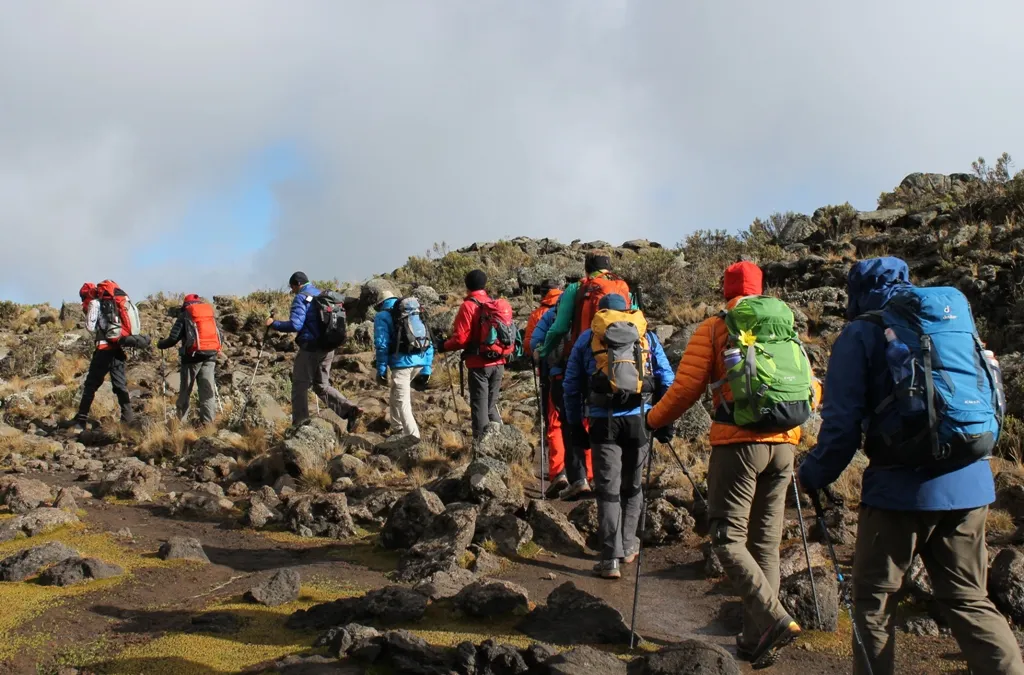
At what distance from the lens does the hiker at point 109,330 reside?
1212 cm

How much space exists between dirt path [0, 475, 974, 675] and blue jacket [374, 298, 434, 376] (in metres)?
2.64

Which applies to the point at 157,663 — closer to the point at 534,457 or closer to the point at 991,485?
the point at 991,485

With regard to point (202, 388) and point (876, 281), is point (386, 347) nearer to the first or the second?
point (202, 388)

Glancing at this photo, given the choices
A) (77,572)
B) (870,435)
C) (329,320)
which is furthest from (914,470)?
(329,320)

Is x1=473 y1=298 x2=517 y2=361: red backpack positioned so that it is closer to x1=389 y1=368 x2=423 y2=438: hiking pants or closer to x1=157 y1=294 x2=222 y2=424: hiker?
x1=389 y1=368 x2=423 y2=438: hiking pants

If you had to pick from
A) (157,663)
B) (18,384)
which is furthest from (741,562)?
(18,384)

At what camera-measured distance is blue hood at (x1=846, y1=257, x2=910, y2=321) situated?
379 centimetres

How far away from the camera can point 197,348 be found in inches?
465

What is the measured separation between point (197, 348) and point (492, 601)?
785cm

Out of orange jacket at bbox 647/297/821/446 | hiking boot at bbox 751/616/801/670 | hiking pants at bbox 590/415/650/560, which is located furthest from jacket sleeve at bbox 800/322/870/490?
hiking pants at bbox 590/415/650/560

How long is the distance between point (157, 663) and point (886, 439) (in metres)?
3.61

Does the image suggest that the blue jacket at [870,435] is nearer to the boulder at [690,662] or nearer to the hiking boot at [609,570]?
the boulder at [690,662]

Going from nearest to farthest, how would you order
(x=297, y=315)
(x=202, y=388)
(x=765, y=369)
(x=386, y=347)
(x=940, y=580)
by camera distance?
1. (x=940, y=580)
2. (x=765, y=369)
3. (x=386, y=347)
4. (x=297, y=315)
5. (x=202, y=388)

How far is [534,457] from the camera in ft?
33.3
